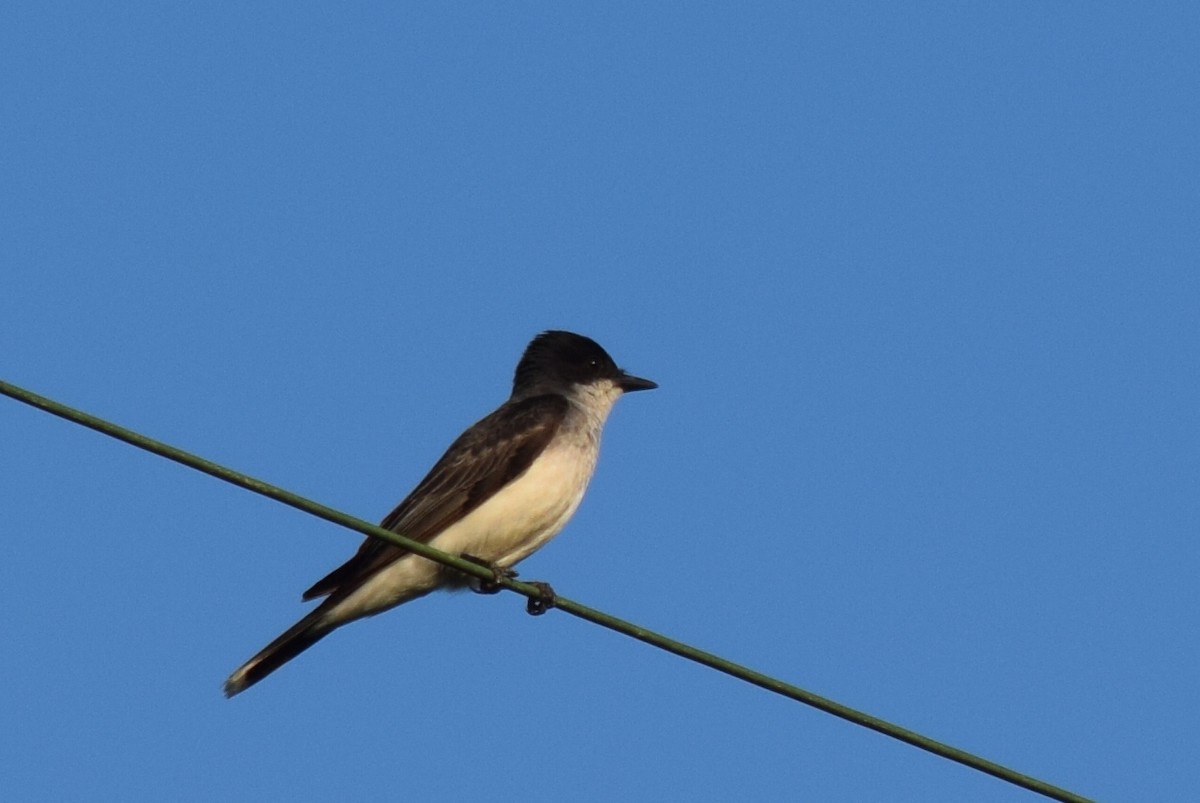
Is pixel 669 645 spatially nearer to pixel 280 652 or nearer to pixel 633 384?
pixel 280 652

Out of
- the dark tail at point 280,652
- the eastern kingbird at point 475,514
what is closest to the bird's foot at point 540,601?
the eastern kingbird at point 475,514

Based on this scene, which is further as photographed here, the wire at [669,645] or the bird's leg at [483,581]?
the bird's leg at [483,581]

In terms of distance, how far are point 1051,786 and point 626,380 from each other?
6592 mm

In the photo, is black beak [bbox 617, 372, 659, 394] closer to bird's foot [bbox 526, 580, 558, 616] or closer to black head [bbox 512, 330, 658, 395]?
black head [bbox 512, 330, 658, 395]

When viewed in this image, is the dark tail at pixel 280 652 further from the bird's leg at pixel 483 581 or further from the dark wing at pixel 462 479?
the bird's leg at pixel 483 581

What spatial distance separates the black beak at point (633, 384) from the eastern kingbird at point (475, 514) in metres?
1.06

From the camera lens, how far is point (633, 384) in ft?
43.6

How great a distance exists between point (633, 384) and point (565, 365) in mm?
494

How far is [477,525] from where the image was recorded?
11.2m

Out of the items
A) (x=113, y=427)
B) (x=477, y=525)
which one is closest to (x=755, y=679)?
(x=113, y=427)

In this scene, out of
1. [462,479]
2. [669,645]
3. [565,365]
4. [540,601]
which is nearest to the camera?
[669,645]

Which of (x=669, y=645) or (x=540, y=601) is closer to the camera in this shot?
(x=669, y=645)

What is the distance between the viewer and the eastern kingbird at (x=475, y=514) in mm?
11047

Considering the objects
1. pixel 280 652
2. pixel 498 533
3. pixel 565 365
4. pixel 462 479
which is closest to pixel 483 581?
pixel 498 533
